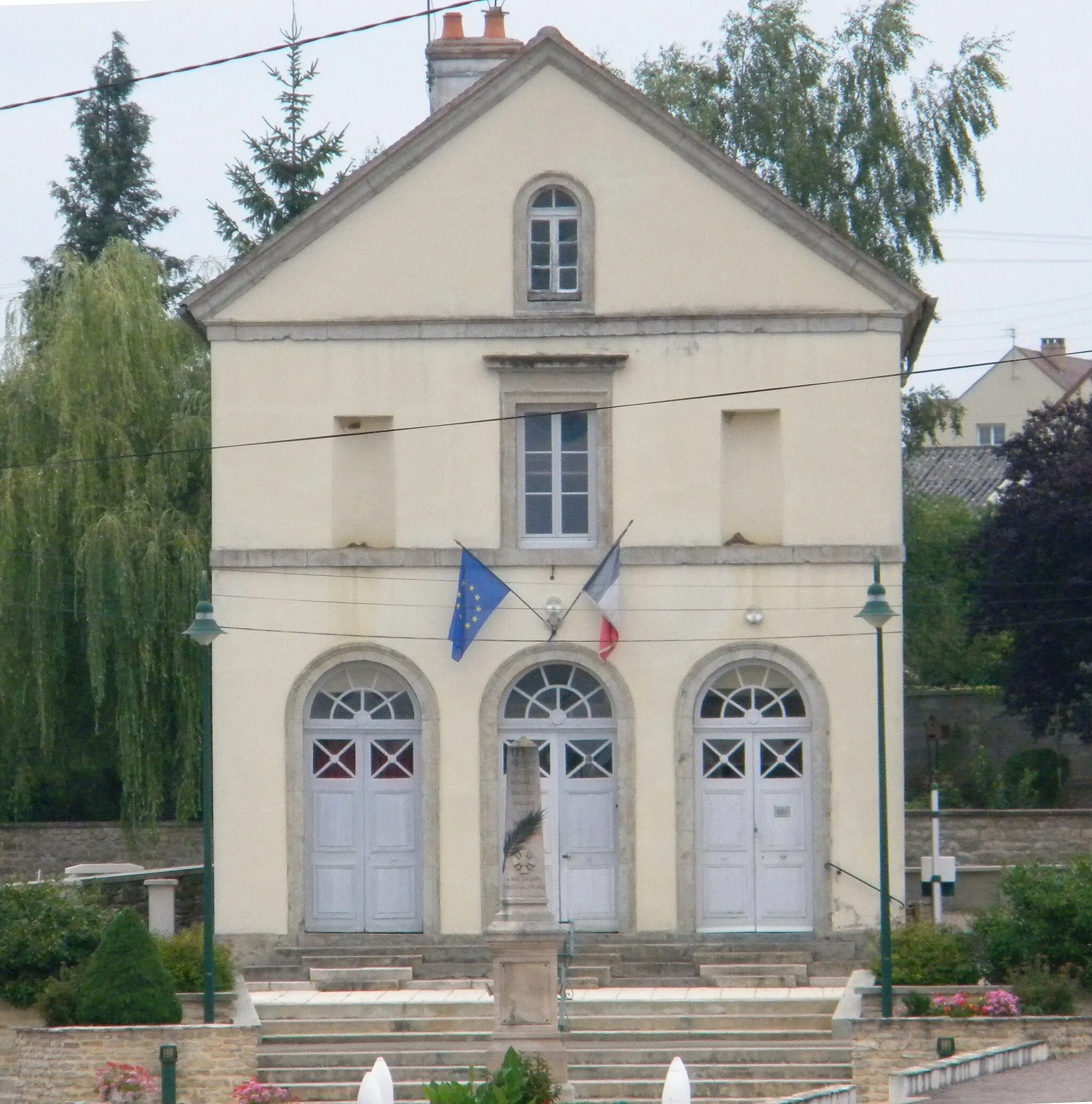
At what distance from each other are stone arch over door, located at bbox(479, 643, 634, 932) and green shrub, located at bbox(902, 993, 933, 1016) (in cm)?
351

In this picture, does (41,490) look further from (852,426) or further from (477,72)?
(852,426)

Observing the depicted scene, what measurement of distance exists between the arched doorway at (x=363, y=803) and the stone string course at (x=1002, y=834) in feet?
25.5

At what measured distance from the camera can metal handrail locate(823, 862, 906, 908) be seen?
24.1 meters

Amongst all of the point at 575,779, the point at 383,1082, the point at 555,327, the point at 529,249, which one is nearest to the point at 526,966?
the point at 383,1082

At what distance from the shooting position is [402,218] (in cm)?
2484

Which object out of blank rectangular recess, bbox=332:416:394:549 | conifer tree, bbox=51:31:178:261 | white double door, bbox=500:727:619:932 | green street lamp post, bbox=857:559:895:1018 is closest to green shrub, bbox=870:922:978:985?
green street lamp post, bbox=857:559:895:1018

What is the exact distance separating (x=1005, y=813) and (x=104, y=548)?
12.1 meters

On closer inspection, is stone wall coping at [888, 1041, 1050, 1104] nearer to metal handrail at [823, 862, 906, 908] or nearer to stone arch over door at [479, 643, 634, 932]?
metal handrail at [823, 862, 906, 908]

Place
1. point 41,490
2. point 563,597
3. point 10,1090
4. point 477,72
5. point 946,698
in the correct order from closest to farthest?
point 10,1090 < point 563,597 < point 477,72 < point 41,490 < point 946,698

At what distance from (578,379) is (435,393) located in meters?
1.56

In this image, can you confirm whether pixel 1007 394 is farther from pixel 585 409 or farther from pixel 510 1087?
pixel 510 1087

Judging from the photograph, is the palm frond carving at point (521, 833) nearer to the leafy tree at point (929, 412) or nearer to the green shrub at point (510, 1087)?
the green shrub at point (510, 1087)

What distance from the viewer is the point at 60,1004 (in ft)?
72.7

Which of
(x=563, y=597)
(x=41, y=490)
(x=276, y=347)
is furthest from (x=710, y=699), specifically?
(x=41, y=490)
